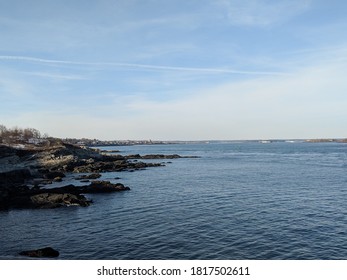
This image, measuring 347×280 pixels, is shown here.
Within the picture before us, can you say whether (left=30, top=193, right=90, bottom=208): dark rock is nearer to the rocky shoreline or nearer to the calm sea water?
the rocky shoreline

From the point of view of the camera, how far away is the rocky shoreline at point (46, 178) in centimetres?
Answer: 3716

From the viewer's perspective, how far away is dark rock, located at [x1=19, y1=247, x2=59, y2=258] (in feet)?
64.9

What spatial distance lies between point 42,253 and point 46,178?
4508 centimetres

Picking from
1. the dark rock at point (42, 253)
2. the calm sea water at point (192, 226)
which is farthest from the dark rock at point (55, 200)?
the dark rock at point (42, 253)

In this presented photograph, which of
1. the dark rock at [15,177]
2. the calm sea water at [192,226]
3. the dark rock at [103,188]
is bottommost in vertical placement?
the calm sea water at [192,226]

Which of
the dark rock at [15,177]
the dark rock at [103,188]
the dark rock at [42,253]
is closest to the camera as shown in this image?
the dark rock at [42,253]

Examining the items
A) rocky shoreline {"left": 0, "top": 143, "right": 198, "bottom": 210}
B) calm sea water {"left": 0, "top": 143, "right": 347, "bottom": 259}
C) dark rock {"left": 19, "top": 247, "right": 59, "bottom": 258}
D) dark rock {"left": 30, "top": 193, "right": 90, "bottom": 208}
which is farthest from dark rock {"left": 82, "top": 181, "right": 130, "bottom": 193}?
dark rock {"left": 19, "top": 247, "right": 59, "bottom": 258}

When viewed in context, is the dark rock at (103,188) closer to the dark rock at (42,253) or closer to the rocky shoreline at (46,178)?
the rocky shoreline at (46,178)

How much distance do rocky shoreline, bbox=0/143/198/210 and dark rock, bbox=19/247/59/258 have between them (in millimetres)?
15875

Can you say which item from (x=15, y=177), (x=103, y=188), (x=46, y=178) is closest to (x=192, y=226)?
(x=103, y=188)

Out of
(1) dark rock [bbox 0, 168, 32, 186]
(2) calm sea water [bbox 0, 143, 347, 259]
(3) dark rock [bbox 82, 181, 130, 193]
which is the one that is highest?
(1) dark rock [bbox 0, 168, 32, 186]

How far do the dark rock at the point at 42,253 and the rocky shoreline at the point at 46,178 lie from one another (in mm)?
15875

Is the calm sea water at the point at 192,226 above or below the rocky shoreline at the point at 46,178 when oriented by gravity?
below
